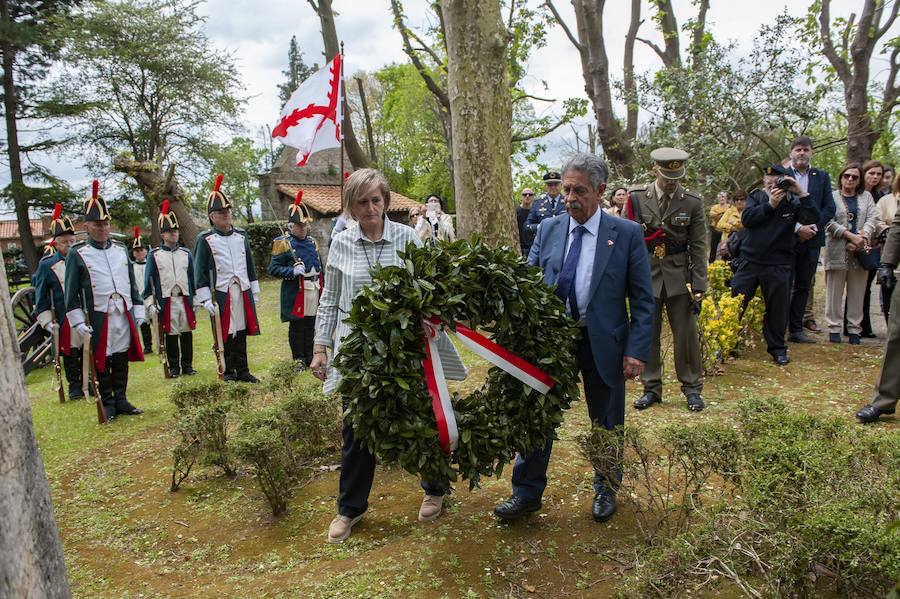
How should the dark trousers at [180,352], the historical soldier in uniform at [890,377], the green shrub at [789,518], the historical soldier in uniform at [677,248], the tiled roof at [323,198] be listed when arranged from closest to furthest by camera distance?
the green shrub at [789,518], the historical soldier in uniform at [890,377], the historical soldier in uniform at [677,248], the dark trousers at [180,352], the tiled roof at [323,198]

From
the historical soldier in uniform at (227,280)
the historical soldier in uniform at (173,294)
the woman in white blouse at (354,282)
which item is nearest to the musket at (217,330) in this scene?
the historical soldier in uniform at (227,280)

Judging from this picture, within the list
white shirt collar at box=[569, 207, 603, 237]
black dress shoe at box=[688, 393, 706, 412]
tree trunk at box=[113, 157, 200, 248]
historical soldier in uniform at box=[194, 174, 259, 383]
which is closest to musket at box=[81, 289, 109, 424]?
historical soldier in uniform at box=[194, 174, 259, 383]

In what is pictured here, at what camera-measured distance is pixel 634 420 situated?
548 centimetres

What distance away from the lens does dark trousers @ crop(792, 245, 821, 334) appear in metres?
7.87

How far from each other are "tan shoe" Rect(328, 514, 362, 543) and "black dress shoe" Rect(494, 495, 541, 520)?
88cm

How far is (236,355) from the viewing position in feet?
27.2

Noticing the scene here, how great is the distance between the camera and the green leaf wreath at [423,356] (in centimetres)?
318

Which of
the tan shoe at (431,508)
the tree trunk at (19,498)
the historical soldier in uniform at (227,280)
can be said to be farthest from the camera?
the historical soldier in uniform at (227,280)

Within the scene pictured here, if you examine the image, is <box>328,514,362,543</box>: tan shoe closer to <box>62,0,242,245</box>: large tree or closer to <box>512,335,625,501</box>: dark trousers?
<box>512,335,625,501</box>: dark trousers

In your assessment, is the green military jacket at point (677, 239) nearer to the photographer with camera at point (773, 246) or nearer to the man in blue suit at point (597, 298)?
the photographer with camera at point (773, 246)

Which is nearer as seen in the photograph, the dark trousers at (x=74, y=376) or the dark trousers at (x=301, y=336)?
the dark trousers at (x=74, y=376)

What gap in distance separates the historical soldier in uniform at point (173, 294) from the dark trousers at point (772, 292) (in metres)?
7.21

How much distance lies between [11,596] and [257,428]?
2140mm

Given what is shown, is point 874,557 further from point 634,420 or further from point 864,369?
point 864,369
